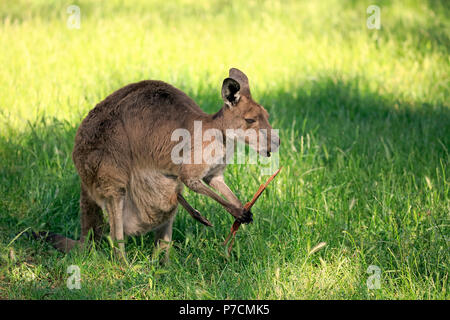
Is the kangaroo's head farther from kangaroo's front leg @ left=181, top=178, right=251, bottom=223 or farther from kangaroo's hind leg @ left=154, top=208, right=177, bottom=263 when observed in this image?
Answer: kangaroo's hind leg @ left=154, top=208, right=177, bottom=263

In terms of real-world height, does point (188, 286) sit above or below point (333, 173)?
below

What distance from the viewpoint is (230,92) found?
327 centimetres

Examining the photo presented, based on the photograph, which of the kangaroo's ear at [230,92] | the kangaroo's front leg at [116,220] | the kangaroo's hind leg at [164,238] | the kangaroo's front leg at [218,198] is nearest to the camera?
the kangaroo's ear at [230,92]

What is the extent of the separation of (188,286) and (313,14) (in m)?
6.84

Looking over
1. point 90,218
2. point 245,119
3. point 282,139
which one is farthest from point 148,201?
point 282,139

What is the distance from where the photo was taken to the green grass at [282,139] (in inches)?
150

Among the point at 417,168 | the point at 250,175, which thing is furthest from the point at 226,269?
the point at 417,168

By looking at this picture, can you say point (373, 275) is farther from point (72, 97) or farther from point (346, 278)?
point (72, 97)

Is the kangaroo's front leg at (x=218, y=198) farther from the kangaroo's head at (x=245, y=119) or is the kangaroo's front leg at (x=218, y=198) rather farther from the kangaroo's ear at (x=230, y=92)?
the kangaroo's ear at (x=230, y=92)

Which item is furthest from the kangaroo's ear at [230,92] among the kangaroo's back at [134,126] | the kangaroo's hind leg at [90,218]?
the kangaroo's hind leg at [90,218]

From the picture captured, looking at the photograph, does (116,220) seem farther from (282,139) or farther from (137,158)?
(282,139)

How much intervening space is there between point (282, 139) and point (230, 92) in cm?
237

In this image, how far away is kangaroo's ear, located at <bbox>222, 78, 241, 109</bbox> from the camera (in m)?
3.22

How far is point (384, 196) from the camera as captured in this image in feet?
14.7
